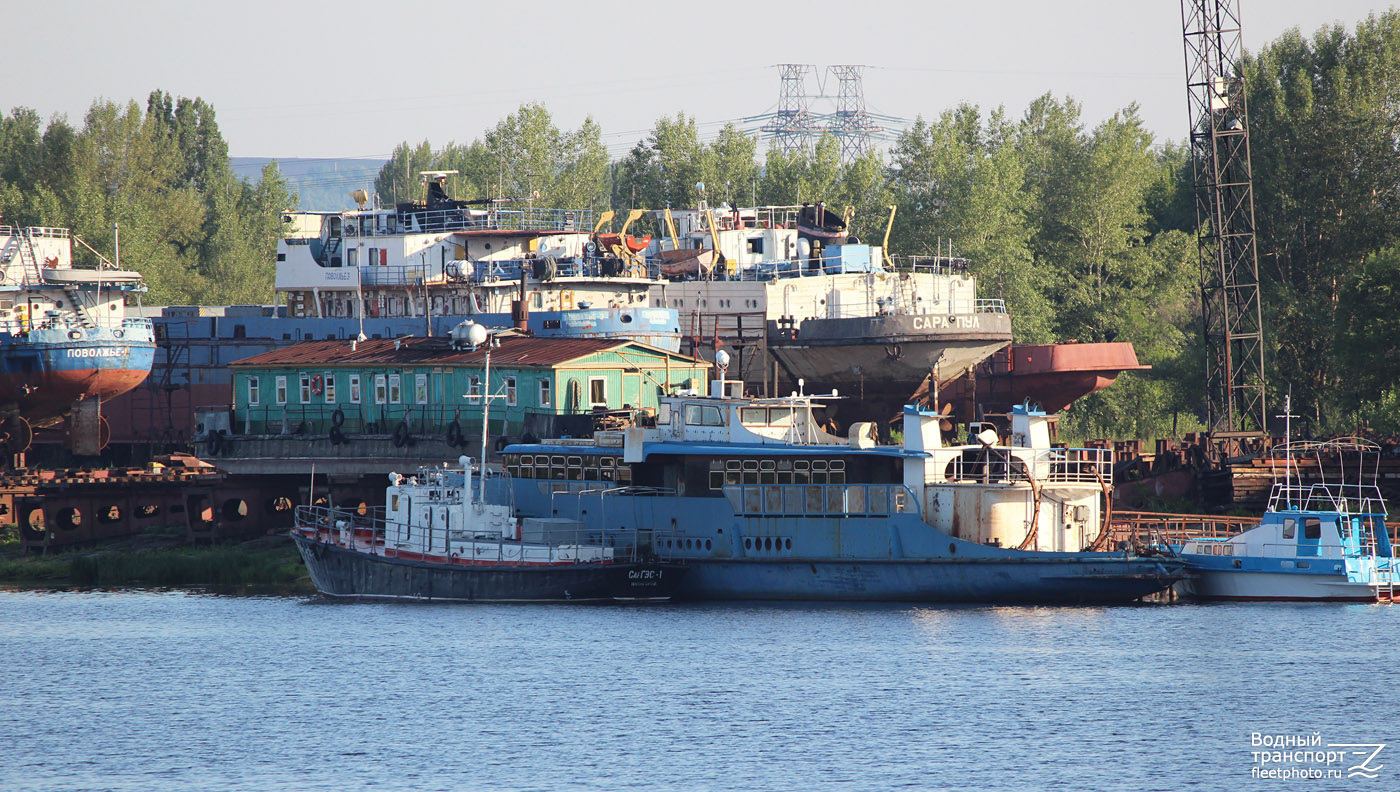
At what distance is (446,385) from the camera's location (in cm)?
5947

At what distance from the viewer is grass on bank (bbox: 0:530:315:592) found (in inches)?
2199

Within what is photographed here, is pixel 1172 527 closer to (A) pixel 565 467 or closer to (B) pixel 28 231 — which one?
(A) pixel 565 467

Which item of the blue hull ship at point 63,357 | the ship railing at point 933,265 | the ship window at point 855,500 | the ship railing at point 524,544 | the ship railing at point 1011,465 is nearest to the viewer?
the ship railing at point 1011,465

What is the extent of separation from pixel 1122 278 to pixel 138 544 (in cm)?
5301

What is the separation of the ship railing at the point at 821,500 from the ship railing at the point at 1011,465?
4.72ft

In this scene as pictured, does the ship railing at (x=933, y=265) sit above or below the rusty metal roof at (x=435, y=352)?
above

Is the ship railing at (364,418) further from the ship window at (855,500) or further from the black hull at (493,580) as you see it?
the ship window at (855,500)

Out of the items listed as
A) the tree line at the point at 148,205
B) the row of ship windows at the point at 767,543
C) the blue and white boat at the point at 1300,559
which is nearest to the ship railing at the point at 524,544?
the row of ship windows at the point at 767,543

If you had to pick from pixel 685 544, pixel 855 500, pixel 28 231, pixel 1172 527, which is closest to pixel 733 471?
pixel 685 544

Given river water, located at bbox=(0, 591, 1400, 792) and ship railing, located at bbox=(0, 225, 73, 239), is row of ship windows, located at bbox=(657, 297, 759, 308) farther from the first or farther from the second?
ship railing, located at bbox=(0, 225, 73, 239)

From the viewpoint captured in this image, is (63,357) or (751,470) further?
(63,357)

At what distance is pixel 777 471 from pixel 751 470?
725 millimetres

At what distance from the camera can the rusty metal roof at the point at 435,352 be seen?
57975 mm

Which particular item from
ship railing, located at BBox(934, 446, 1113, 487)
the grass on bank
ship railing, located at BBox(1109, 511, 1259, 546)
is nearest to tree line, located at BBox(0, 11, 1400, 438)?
ship railing, located at BBox(1109, 511, 1259, 546)
